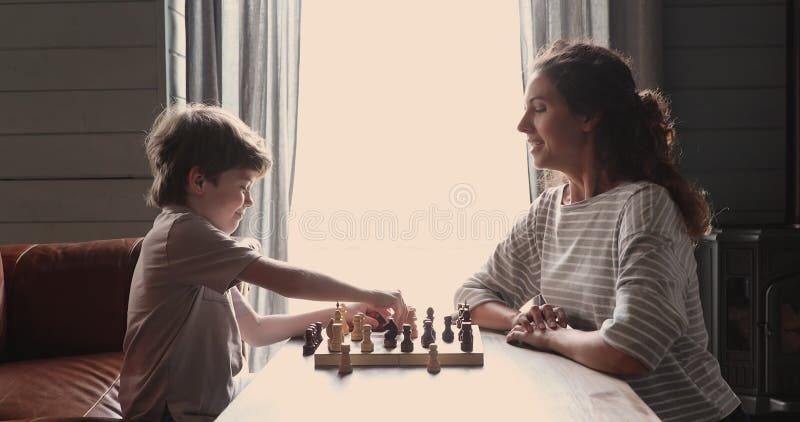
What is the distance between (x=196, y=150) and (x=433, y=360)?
84 cm

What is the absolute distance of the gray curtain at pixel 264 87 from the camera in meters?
3.35

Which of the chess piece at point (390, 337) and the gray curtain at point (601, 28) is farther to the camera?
the gray curtain at point (601, 28)

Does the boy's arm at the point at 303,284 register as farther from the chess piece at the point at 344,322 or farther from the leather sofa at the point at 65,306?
the leather sofa at the point at 65,306

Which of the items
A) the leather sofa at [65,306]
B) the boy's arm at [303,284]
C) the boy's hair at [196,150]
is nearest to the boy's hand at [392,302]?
the boy's arm at [303,284]

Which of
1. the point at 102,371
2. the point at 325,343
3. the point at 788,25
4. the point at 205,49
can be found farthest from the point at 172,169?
the point at 788,25

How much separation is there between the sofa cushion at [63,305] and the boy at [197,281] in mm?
686

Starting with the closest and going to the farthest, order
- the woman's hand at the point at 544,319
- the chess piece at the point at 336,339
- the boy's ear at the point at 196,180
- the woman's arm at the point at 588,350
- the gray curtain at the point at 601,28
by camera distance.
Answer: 1. the woman's arm at the point at 588,350
2. the chess piece at the point at 336,339
3. the woman's hand at the point at 544,319
4. the boy's ear at the point at 196,180
5. the gray curtain at the point at 601,28

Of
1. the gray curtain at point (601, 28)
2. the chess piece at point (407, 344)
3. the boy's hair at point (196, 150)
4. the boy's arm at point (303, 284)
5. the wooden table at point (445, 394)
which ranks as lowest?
the wooden table at point (445, 394)

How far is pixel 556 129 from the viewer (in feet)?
5.78

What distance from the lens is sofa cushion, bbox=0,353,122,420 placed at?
2.06m

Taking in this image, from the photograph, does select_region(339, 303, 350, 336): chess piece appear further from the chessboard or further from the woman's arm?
the woman's arm

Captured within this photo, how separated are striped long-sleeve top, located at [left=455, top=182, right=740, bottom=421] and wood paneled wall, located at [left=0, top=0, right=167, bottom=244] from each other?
83.9 inches

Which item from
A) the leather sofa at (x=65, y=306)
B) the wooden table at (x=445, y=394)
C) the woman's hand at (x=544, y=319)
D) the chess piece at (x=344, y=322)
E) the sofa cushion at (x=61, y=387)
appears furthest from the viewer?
the leather sofa at (x=65, y=306)

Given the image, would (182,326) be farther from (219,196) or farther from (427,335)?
(427,335)
